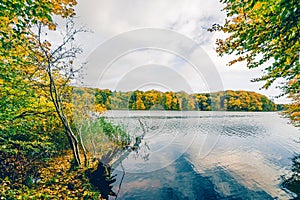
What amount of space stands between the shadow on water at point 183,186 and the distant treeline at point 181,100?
5.39 m

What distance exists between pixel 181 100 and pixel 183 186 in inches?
2094

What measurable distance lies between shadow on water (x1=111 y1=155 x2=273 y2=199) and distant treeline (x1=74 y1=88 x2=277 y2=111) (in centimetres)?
539

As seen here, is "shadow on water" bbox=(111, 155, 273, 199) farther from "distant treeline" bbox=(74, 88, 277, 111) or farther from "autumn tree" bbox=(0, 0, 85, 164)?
"distant treeline" bbox=(74, 88, 277, 111)

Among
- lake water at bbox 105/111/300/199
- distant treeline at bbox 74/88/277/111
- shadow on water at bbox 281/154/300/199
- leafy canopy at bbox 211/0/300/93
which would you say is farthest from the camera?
distant treeline at bbox 74/88/277/111

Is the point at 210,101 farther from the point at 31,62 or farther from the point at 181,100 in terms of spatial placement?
the point at 31,62

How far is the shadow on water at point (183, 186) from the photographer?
711 cm

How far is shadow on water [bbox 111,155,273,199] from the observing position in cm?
711

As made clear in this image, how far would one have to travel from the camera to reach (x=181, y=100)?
59938 mm

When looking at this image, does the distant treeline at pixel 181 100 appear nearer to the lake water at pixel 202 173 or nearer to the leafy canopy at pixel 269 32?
the lake water at pixel 202 173

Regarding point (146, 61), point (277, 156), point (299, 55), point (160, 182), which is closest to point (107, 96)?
point (146, 61)

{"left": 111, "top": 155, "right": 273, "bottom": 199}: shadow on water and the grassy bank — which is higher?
the grassy bank

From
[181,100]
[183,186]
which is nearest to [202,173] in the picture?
[183,186]

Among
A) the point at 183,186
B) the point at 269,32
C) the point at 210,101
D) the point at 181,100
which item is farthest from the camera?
the point at 210,101

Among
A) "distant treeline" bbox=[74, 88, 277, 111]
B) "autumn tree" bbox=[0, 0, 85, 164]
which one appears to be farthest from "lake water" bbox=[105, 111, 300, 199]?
"distant treeline" bbox=[74, 88, 277, 111]
